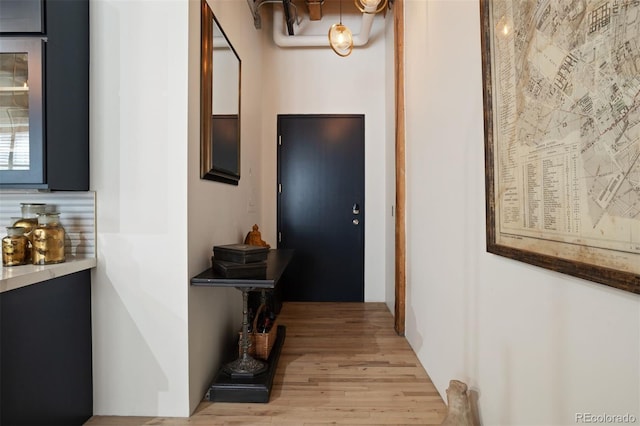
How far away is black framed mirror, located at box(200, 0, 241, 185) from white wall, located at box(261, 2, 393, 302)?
117cm

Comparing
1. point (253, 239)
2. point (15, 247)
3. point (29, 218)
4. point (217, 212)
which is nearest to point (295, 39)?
point (253, 239)

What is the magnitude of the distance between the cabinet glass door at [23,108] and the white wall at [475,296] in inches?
73.4

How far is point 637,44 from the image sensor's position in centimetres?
73

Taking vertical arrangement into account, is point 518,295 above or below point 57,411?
above

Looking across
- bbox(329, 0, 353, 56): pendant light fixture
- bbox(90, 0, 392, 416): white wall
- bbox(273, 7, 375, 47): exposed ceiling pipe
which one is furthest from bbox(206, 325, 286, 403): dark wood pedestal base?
bbox(273, 7, 375, 47): exposed ceiling pipe

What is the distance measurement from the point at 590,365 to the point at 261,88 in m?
3.61

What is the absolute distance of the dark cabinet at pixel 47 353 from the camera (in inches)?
50.4

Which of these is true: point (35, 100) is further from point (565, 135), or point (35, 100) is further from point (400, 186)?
point (400, 186)

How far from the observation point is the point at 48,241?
1.54 meters

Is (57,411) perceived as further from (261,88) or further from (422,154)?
(261,88)

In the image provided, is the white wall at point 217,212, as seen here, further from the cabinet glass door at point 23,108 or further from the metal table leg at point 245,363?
the cabinet glass door at point 23,108

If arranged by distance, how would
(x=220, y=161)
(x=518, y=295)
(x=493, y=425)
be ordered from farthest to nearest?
(x=220, y=161), (x=493, y=425), (x=518, y=295)

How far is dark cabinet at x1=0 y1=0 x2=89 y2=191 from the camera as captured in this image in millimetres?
1470

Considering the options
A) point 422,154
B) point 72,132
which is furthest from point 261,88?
point 72,132
